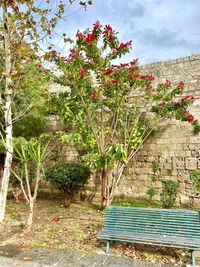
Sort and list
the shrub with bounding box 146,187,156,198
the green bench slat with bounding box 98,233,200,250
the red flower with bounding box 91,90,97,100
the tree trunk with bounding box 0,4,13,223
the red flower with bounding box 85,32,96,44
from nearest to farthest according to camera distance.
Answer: the green bench slat with bounding box 98,233,200,250, the tree trunk with bounding box 0,4,13,223, the red flower with bounding box 85,32,96,44, the red flower with bounding box 91,90,97,100, the shrub with bounding box 146,187,156,198

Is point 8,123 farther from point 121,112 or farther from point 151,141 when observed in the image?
point 151,141

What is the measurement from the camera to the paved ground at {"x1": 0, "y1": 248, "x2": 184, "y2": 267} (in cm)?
287

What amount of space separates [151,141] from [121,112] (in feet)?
4.47

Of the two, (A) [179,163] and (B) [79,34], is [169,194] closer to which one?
(A) [179,163]

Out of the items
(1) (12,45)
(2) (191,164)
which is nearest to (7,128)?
(1) (12,45)

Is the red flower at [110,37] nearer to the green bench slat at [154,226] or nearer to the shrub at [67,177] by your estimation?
the shrub at [67,177]

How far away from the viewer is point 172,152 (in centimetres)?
619

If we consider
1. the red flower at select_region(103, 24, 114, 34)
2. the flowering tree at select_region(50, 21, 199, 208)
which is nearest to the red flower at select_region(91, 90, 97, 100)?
the flowering tree at select_region(50, 21, 199, 208)

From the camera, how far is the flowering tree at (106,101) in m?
5.13

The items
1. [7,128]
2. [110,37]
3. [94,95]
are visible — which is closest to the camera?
[7,128]

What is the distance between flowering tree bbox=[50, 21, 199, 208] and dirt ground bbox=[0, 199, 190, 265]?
1.00 metres

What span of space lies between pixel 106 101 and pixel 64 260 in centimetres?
365

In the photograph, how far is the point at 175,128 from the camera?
20.5 feet

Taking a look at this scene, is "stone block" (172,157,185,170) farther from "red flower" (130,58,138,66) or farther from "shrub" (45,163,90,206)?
"red flower" (130,58,138,66)
